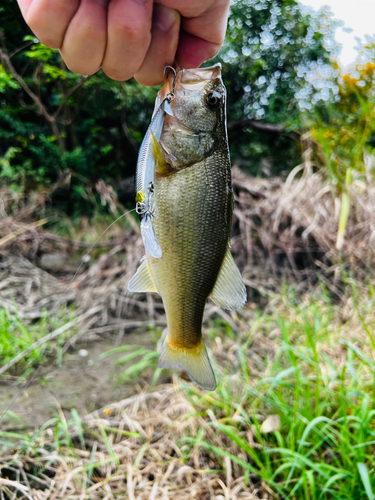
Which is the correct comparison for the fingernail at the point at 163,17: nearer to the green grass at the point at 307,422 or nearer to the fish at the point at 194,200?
the fish at the point at 194,200

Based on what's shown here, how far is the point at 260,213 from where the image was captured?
3.77 m

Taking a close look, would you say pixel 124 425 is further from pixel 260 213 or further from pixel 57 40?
pixel 260 213

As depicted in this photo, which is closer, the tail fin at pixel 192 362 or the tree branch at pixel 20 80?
the tail fin at pixel 192 362

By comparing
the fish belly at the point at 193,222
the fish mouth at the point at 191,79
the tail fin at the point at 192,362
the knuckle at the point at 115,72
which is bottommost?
the tail fin at the point at 192,362

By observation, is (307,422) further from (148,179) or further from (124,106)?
(124,106)

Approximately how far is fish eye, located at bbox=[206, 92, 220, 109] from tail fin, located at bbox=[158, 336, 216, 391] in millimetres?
615

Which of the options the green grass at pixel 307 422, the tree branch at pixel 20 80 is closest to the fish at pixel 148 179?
the green grass at pixel 307 422

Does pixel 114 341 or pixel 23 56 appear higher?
pixel 23 56

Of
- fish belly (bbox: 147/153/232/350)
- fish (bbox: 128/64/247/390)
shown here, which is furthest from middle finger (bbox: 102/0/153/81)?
fish belly (bbox: 147/153/232/350)

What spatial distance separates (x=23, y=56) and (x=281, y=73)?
15.4 ft

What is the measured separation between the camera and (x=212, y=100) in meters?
0.91

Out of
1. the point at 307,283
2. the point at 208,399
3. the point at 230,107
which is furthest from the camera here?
the point at 230,107

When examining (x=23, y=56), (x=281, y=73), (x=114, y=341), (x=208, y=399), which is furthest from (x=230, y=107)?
(x=208, y=399)

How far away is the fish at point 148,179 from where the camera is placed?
2.74 feet
